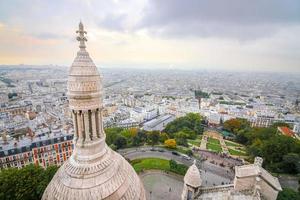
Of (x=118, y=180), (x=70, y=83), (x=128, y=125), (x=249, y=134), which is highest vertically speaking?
(x=70, y=83)

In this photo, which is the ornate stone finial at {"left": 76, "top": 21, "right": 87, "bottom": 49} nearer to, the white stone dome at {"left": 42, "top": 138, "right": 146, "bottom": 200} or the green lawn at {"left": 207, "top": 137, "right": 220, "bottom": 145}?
the white stone dome at {"left": 42, "top": 138, "right": 146, "bottom": 200}

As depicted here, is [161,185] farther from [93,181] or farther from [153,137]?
[93,181]

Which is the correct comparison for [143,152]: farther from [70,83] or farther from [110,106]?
[110,106]

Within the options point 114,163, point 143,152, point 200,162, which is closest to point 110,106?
point 143,152

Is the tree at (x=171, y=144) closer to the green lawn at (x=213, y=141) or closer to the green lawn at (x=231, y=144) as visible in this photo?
the green lawn at (x=213, y=141)

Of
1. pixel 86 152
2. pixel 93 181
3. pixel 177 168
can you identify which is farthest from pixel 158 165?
pixel 86 152

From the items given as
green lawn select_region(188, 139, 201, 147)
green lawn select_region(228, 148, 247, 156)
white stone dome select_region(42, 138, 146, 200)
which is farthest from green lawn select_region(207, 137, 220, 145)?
white stone dome select_region(42, 138, 146, 200)
